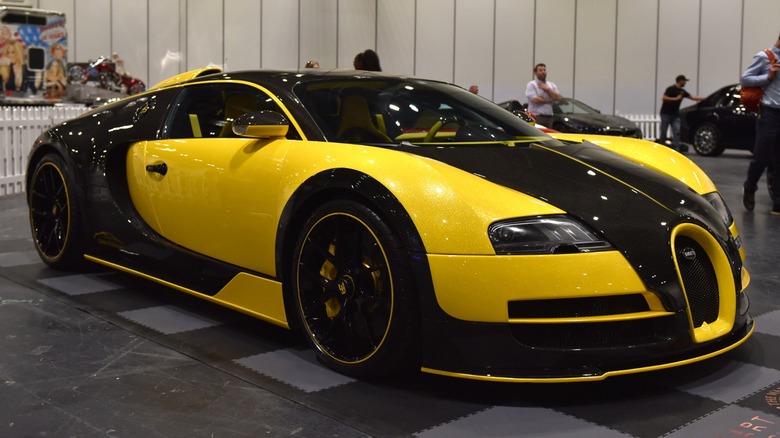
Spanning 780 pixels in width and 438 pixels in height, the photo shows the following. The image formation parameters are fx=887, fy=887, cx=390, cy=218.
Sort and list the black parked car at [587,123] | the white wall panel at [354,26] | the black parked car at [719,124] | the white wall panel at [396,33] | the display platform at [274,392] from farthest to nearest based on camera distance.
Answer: the white wall panel at [354,26], the white wall panel at [396,33], the black parked car at [587,123], the black parked car at [719,124], the display platform at [274,392]

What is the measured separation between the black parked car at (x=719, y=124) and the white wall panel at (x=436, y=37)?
785 cm

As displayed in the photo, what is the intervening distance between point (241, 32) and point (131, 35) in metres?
2.67

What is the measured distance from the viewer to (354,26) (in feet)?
77.5

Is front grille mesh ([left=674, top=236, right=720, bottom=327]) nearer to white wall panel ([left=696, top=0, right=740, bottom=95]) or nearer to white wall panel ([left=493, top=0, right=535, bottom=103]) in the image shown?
white wall panel ([left=696, top=0, right=740, bottom=95])

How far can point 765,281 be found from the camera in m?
5.29

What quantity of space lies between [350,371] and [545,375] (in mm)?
759

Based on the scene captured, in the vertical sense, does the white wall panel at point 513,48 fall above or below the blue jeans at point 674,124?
above

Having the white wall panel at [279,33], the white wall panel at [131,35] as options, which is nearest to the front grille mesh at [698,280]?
the white wall panel at [131,35]

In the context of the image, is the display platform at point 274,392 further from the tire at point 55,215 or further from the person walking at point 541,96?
the person walking at point 541,96

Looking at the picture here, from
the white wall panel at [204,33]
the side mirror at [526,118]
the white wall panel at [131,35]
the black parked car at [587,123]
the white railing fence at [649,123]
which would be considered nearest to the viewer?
the side mirror at [526,118]

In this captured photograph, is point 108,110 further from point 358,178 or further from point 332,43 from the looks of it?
point 332,43

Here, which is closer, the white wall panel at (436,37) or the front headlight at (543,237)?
the front headlight at (543,237)

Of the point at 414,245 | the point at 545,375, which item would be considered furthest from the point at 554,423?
the point at 414,245

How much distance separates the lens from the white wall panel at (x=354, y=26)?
2358 cm
